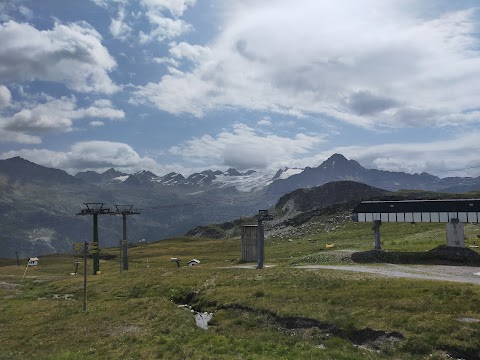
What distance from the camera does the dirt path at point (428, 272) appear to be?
43375mm

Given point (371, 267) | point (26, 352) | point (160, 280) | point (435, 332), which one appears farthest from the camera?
point (160, 280)

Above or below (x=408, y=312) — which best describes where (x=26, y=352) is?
below

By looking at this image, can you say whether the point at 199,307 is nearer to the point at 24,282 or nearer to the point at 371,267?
the point at 371,267

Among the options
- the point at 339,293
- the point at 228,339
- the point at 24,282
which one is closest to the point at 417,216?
the point at 339,293

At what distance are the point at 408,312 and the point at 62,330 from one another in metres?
29.6

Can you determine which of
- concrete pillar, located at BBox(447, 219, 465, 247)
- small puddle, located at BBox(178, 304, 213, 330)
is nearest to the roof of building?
concrete pillar, located at BBox(447, 219, 465, 247)

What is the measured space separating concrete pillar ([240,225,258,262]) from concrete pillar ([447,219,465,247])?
31473 mm

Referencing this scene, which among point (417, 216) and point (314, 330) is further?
point (417, 216)

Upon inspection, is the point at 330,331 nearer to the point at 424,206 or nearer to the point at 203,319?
the point at 203,319

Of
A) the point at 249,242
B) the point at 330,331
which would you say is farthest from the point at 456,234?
the point at 330,331

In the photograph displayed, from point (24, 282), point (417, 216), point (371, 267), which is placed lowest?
point (24, 282)

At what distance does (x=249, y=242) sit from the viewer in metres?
76.3

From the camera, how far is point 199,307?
4312 centimetres

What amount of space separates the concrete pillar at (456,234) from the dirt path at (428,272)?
7.87 metres
